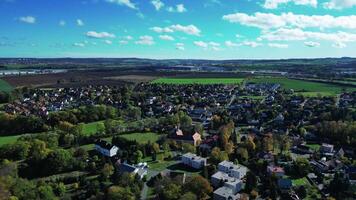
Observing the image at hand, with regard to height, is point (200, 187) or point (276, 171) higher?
point (200, 187)

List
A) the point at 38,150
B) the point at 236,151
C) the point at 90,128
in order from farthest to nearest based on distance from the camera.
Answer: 1. the point at 90,128
2. the point at 236,151
3. the point at 38,150

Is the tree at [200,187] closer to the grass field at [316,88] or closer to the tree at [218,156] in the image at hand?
the tree at [218,156]

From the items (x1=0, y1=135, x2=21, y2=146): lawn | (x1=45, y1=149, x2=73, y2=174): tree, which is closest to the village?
(x1=45, y1=149, x2=73, y2=174): tree

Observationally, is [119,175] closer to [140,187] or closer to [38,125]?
[140,187]

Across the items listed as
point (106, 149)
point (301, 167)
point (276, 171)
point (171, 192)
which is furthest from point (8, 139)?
point (301, 167)

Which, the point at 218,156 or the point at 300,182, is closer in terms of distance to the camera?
the point at 300,182

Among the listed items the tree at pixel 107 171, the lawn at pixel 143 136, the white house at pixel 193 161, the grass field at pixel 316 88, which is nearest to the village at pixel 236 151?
the white house at pixel 193 161

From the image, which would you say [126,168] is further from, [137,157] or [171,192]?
[171,192]
